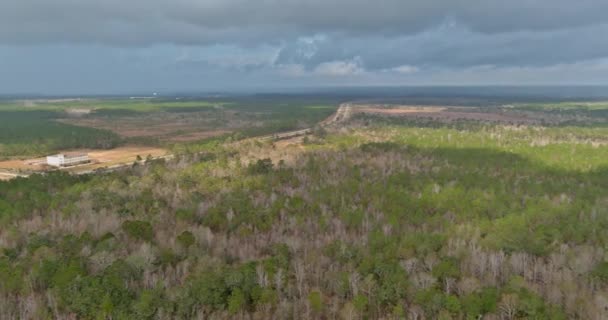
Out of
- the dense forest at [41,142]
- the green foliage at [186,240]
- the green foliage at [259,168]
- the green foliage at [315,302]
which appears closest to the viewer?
the green foliage at [315,302]

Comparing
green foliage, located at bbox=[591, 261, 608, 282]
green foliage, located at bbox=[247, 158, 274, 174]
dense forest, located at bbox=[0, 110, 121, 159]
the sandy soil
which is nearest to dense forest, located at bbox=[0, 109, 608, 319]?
green foliage, located at bbox=[591, 261, 608, 282]

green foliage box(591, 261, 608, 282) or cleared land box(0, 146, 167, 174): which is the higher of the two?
green foliage box(591, 261, 608, 282)

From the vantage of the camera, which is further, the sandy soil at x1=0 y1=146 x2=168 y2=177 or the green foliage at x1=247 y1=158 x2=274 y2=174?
the sandy soil at x1=0 y1=146 x2=168 y2=177

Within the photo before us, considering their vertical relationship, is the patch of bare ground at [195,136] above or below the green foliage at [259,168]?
below

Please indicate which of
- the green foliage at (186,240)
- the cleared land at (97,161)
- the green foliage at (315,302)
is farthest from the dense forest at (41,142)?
the green foliage at (315,302)

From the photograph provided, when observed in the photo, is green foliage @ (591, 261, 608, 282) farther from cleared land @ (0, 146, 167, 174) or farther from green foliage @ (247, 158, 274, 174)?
A: cleared land @ (0, 146, 167, 174)

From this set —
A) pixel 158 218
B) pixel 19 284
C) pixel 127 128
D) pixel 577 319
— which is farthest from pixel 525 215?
pixel 127 128

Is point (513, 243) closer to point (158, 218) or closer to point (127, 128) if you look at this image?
point (158, 218)

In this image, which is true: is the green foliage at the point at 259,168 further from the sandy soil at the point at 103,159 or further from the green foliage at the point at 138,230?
the sandy soil at the point at 103,159
